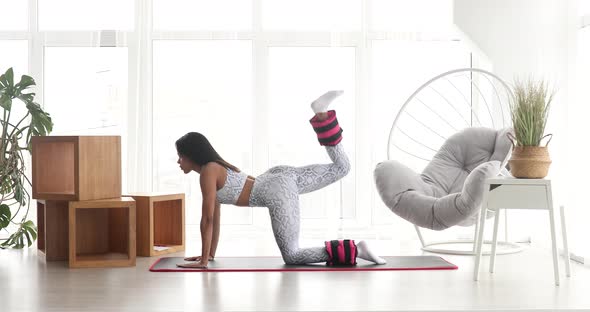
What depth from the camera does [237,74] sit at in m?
5.57

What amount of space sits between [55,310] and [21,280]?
81 centimetres

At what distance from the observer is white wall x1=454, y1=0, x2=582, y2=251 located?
491cm

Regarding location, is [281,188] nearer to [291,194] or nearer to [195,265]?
[291,194]

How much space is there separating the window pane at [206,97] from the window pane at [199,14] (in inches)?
5.2

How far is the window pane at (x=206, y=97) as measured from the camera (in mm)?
5559

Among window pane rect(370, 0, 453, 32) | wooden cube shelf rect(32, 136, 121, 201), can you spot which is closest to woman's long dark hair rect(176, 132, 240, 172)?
wooden cube shelf rect(32, 136, 121, 201)

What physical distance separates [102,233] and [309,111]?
1911 millimetres

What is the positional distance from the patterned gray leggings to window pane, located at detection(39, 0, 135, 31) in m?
2.26

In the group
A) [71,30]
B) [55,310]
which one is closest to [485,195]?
[55,310]

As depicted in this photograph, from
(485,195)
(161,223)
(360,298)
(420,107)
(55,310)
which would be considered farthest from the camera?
(420,107)

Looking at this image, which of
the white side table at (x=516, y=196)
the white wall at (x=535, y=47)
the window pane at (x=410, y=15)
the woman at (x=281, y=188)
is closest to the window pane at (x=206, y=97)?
the window pane at (x=410, y=15)

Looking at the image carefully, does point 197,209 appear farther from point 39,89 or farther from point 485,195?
point 485,195

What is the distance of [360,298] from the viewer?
2.96 meters

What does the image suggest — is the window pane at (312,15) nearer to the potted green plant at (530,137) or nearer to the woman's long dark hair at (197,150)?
the woman's long dark hair at (197,150)
